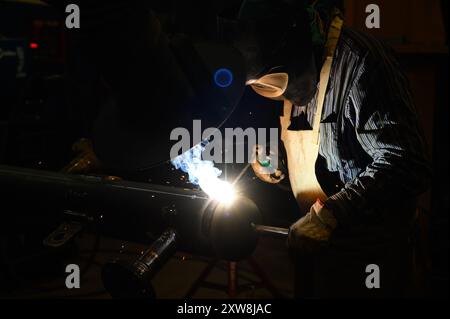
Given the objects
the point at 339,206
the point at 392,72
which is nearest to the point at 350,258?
the point at 339,206

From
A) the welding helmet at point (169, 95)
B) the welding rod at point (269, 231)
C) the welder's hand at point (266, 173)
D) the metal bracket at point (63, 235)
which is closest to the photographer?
the welding helmet at point (169, 95)

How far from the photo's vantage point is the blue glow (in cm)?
113

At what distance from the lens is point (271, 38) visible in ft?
4.84

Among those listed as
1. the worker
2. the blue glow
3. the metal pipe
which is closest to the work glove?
the worker

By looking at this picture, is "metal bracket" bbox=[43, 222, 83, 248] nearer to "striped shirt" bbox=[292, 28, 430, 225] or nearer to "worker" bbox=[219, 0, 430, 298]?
"worker" bbox=[219, 0, 430, 298]

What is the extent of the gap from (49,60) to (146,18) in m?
5.99

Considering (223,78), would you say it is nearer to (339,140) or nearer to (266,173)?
(339,140)

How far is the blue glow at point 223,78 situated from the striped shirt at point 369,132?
1.74ft

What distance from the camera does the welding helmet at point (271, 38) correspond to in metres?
1.45

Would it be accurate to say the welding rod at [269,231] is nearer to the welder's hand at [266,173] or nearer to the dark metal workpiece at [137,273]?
the dark metal workpiece at [137,273]

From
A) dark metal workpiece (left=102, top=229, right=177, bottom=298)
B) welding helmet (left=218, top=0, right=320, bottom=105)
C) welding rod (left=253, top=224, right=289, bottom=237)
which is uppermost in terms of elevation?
welding helmet (left=218, top=0, right=320, bottom=105)

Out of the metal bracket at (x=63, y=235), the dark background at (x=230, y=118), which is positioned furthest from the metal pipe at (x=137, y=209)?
the dark background at (x=230, y=118)
